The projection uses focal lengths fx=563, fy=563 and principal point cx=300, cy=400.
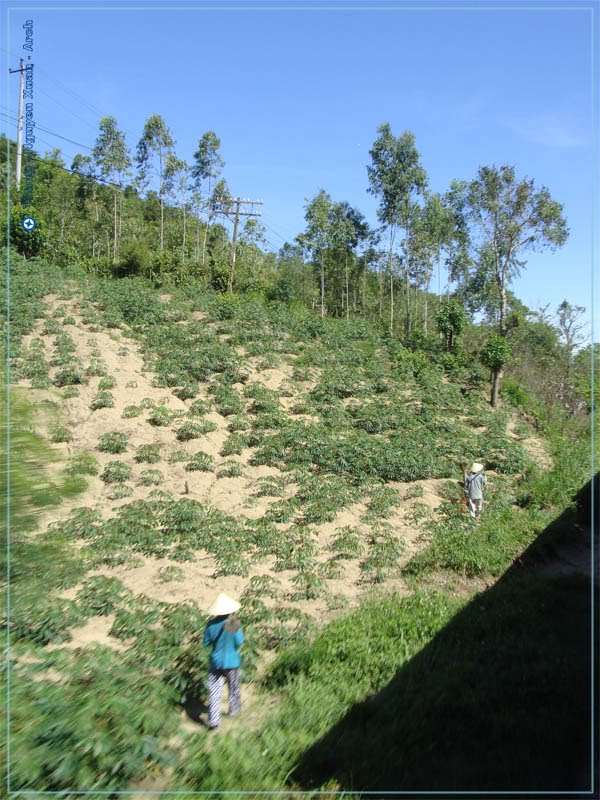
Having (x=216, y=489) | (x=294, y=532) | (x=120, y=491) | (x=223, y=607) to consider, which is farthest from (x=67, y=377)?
(x=223, y=607)

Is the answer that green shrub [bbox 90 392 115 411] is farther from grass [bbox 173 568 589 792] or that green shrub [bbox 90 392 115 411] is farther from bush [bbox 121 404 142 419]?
grass [bbox 173 568 589 792]

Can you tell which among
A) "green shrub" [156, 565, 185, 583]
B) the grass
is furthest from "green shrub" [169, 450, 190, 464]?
the grass

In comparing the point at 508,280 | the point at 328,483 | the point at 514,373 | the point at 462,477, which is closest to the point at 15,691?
the point at 328,483

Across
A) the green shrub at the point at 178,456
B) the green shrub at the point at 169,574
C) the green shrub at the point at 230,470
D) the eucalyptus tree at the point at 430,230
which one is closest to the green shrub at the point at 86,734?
the green shrub at the point at 169,574

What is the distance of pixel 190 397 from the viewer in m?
16.4

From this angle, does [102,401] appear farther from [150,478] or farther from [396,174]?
[396,174]

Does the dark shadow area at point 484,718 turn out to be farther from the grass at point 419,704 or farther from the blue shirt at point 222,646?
the blue shirt at point 222,646

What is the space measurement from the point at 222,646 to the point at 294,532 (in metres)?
5.26

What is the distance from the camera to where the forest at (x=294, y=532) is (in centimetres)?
372

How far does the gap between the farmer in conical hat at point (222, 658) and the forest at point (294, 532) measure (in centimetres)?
21

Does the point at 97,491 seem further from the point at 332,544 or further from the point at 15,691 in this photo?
the point at 15,691

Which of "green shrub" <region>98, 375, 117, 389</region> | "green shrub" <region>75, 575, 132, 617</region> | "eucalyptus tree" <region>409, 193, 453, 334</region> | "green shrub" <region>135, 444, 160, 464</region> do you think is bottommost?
"green shrub" <region>75, 575, 132, 617</region>

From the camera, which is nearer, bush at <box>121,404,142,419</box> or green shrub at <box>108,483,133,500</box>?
green shrub at <box>108,483,133,500</box>

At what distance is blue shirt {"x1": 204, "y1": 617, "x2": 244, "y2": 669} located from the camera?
4.80m
